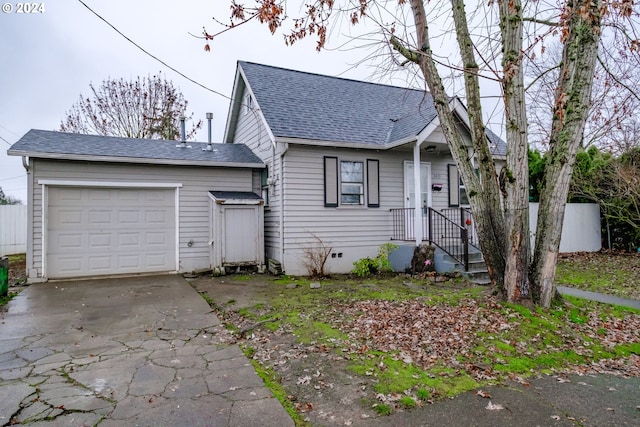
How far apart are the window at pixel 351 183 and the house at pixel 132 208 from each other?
229 centimetres

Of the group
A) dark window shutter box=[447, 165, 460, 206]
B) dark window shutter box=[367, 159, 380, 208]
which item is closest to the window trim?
dark window shutter box=[367, 159, 380, 208]

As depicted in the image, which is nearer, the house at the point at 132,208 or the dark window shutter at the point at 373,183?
the house at the point at 132,208

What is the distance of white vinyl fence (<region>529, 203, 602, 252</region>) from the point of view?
12.6 m

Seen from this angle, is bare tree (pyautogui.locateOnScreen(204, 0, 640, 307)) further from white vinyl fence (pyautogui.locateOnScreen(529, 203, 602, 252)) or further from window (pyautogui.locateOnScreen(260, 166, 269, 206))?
white vinyl fence (pyautogui.locateOnScreen(529, 203, 602, 252))

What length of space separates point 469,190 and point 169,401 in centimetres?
472

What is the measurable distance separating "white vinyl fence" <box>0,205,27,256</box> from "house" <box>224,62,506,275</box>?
34.0 feet

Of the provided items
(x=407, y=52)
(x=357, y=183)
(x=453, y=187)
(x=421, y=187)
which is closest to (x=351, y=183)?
(x=357, y=183)

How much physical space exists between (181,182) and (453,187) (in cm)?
790

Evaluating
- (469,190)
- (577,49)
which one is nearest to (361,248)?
(469,190)

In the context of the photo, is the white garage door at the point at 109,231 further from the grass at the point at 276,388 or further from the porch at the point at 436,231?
the grass at the point at 276,388

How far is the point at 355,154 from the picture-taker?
10.0 m

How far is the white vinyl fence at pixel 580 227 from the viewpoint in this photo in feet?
41.2

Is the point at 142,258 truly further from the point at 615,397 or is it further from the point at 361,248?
the point at 615,397

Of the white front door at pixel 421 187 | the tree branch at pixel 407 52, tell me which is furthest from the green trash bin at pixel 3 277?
the white front door at pixel 421 187
